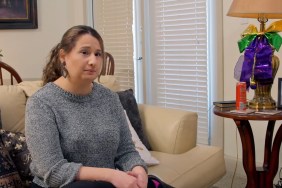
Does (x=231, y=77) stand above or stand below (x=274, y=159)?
above

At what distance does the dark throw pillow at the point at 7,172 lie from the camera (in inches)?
63.2

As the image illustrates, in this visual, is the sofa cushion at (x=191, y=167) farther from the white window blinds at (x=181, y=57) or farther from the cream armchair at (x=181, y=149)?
the white window blinds at (x=181, y=57)

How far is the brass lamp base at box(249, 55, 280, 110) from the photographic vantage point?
2.15 m

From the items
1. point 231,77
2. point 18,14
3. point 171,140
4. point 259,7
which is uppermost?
point 18,14

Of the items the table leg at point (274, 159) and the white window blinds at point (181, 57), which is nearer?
the table leg at point (274, 159)

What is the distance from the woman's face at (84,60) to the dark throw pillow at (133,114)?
783mm

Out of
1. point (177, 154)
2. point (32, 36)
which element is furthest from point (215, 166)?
point (32, 36)

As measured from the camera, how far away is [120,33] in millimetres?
3850

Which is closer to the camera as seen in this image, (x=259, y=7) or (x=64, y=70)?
(x=64, y=70)

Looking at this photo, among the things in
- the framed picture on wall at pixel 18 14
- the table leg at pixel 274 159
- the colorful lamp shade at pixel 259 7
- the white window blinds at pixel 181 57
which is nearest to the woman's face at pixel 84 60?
the colorful lamp shade at pixel 259 7

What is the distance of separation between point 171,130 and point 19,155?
856mm

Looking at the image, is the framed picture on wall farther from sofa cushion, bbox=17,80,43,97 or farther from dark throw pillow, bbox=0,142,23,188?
dark throw pillow, bbox=0,142,23,188

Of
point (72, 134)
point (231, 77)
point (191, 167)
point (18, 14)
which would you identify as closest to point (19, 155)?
point (72, 134)

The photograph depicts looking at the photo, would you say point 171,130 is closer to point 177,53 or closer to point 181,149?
point 181,149
